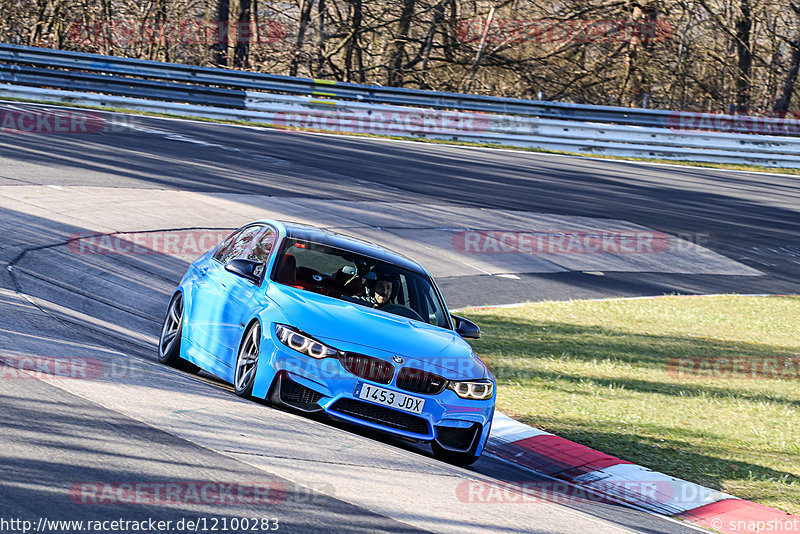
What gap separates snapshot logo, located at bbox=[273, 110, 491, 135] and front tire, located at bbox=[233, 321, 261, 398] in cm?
1969

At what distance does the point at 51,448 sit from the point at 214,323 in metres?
2.97

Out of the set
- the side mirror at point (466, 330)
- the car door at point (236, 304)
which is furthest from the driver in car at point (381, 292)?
the car door at point (236, 304)

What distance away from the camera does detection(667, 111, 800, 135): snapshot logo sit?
29.2 meters

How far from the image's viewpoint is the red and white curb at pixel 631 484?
730 cm

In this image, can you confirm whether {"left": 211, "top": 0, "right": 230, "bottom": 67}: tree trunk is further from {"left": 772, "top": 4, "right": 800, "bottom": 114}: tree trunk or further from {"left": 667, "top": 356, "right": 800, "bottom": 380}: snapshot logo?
{"left": 667, "top": 356, "right": 800, "bottom": 380}: snapshot logo

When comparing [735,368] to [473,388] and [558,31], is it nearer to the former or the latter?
[473,388]

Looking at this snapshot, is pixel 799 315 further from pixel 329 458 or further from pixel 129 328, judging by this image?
pixel 329 458

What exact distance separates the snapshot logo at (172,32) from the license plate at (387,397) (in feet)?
87.7

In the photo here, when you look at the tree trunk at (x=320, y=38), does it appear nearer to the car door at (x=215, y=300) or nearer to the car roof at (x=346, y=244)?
the car door at (x=215, y=300)

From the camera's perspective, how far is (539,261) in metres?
17.5

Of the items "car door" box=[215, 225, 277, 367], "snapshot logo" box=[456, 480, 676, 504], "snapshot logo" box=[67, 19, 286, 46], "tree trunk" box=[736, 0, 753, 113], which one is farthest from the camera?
"tree trunk" box=[736, 0, 753, 113]

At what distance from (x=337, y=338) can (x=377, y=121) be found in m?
20.5

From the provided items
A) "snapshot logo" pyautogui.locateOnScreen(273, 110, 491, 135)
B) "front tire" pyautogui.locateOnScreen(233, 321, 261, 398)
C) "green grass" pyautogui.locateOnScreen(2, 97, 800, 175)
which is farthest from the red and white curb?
"snapshot logo" pyautogui.locateOnScreen(273, 110, 491, 135)

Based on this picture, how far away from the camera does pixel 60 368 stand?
285 inches
